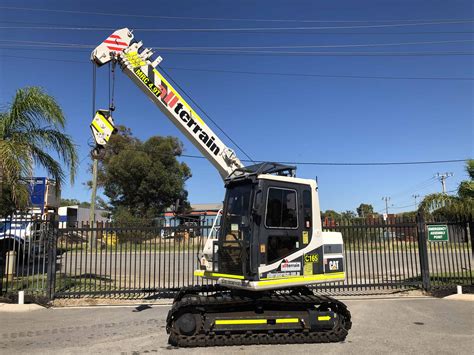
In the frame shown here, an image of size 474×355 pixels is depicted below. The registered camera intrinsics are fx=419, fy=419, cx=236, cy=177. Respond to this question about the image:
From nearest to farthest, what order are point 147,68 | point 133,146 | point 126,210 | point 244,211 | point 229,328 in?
point 229,328, point 244,211, point 147,68, point 126,210, point 133,146

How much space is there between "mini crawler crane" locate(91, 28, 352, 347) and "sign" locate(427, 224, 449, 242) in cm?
519

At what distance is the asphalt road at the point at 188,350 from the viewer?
6.81 m

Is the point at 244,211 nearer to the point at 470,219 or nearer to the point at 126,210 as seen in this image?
the point at 470,219

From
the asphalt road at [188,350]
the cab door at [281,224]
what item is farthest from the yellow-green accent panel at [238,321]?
the cab door at [281,224]

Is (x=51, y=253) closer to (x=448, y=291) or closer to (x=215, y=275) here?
(x=215, y=275)

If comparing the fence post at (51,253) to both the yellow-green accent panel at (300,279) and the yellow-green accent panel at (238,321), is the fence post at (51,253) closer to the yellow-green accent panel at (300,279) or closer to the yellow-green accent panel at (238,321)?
the yellow-green accent panel at (238,321)

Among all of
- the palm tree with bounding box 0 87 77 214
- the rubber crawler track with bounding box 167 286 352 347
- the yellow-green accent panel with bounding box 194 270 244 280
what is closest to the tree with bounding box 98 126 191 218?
the palm tree with bounding box 0 87 77 214

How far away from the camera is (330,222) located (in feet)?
41.6

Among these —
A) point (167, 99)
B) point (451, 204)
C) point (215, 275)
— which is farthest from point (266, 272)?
point (451, 204)

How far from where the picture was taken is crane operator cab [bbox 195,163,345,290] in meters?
7.04

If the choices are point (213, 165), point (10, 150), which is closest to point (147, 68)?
point (213, 165)

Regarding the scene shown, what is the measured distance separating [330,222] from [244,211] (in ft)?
19.6

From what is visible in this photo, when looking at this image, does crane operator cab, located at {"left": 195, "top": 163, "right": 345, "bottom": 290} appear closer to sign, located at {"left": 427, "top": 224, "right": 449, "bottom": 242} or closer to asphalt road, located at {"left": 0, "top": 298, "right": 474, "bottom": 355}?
asphalt road, located at {"left": 0, "top": 298, "right": 474, "bottom": 355}

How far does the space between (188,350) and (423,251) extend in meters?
7.94
